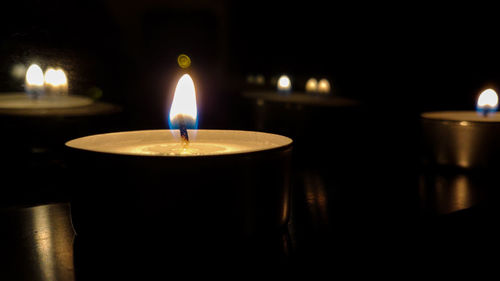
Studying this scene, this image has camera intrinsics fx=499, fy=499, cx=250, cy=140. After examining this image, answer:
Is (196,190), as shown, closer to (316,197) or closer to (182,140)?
(182,140)

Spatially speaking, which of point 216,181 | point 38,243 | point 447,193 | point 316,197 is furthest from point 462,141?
point 38,243

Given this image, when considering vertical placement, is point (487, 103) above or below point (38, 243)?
above

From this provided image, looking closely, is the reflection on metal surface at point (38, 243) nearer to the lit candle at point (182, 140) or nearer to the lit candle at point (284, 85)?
the lit candle at point (182, 140)

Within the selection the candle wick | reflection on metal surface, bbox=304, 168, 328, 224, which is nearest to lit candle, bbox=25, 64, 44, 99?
the candle wick

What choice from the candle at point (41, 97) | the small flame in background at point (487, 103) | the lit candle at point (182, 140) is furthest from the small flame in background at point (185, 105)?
the small flame in background at point (487, 103)

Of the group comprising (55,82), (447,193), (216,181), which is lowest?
(447,193)

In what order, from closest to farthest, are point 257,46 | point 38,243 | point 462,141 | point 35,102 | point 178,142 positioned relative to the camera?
1. point 38,243
2. point 178,142
3. point 35,102
4. point 462,141
5. point 257,46
